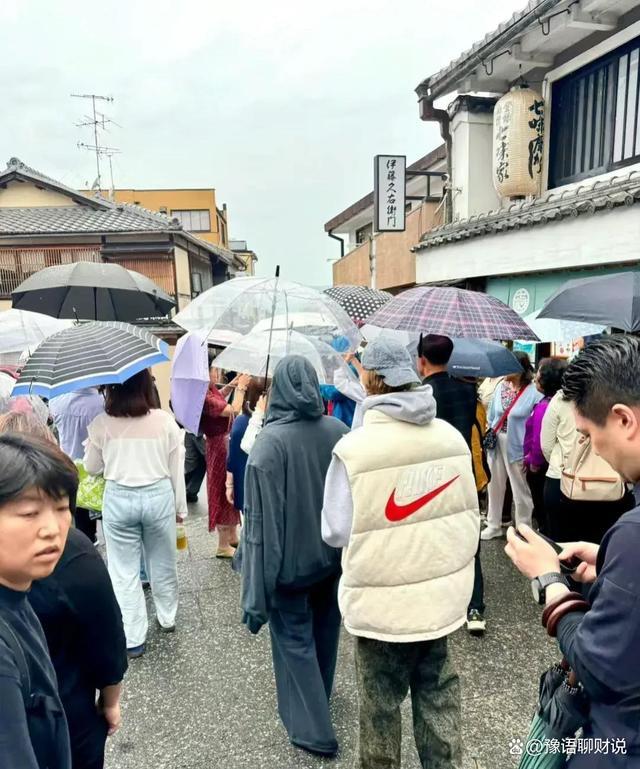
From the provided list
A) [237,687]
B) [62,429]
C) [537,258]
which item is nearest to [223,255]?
[537,258]

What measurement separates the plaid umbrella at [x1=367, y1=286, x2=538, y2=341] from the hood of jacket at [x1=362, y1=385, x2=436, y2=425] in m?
1.55

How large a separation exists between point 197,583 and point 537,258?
6.32m

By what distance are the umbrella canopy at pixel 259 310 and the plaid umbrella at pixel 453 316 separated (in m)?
0.40

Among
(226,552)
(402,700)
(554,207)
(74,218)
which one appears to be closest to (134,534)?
(226,552)

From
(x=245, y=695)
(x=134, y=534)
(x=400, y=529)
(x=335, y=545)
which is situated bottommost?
(x=245, y=695)

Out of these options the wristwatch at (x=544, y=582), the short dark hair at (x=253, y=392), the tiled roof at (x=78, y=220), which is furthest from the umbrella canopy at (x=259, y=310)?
the tiled roof at (x=78, y=220)

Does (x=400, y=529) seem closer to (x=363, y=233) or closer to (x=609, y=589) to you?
(x=609, y=589)

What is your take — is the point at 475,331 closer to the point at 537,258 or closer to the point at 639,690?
the point at 639,690

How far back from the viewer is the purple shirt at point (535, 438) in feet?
14.5

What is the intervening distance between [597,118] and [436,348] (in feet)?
19.2

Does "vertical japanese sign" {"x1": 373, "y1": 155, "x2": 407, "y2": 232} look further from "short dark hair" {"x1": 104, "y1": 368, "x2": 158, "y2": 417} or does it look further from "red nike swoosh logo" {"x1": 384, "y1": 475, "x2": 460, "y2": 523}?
"red nike swoosh logo" {"x1": 384, "y1": 475, "x2": 460, "y2": 523}

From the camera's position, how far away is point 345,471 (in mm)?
2178

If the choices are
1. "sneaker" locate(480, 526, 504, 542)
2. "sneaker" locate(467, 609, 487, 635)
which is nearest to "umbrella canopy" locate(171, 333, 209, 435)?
"sneaker" locate(467, 609, 487, 635)

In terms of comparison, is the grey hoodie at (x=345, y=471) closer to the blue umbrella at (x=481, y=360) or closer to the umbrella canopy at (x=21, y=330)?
the blue umbrella at (x=481, y=360)
